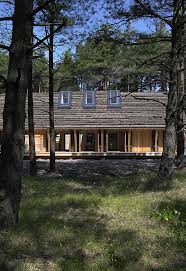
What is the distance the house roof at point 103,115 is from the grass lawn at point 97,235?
2486cm

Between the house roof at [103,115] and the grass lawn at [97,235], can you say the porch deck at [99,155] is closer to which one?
the house roof at [103,115]

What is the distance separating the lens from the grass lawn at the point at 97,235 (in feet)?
18.5

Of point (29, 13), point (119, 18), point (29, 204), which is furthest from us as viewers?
point (119, 18)

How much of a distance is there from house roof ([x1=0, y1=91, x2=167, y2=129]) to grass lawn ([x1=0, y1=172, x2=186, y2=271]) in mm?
24859

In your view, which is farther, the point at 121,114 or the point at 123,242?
the point at 121,114

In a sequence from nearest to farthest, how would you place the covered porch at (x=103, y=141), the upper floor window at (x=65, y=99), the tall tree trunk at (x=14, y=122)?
the tall tree trunk at (x=14, y=122) < the covered porch at (x=103, y=141) < the upper floor window at (x=65, y=99)

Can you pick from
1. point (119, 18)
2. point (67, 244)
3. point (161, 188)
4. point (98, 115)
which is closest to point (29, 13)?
point (67, 244)

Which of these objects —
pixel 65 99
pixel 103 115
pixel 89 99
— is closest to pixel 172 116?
pixel 103 115

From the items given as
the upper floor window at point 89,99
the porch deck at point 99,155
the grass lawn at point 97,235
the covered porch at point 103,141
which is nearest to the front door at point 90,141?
the covered porch at point 103,141

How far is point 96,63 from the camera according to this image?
55.5 m

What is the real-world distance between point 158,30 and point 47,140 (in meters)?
20.2

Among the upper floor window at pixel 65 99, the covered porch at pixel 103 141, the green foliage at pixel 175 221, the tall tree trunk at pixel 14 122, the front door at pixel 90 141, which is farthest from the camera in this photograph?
the upper floor window at pixel 65 99

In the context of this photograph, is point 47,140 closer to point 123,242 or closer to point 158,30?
point 158,30

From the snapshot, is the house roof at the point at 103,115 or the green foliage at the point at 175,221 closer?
the green foliage at the point at 175,221
